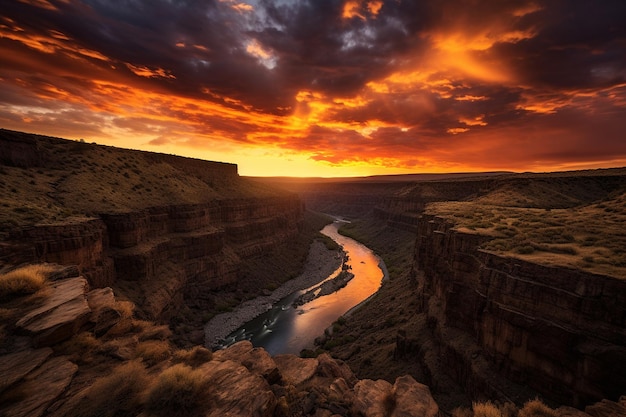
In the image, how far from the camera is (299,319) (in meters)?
38.2

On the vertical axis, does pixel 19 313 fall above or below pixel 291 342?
above

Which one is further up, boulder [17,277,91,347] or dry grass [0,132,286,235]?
dry grass [0,132,286,235]

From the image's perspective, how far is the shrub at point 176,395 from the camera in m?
7.63

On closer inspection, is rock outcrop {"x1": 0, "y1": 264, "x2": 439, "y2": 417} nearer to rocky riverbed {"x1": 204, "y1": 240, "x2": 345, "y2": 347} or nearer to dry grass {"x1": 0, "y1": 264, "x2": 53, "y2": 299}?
dry grass {"x1": 0, "y1": 264, "x2": 53, "y2": 299}

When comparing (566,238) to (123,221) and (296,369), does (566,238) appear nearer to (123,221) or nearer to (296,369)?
(296,369)

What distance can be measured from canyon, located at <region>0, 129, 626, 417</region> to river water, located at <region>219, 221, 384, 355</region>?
11.3 ft

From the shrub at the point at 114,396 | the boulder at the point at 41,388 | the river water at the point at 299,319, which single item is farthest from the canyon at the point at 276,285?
the river water at the point at 299,319

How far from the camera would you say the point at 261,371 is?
439 inches

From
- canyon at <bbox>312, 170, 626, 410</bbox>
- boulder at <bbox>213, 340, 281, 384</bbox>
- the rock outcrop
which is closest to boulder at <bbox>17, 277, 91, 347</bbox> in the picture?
the rock outcrop

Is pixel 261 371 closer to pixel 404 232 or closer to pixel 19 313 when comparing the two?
pixel 19 313

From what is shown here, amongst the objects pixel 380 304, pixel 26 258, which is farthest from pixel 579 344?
pixel 26 258

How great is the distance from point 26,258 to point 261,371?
19.1 meters

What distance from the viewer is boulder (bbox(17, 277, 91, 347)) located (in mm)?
8812

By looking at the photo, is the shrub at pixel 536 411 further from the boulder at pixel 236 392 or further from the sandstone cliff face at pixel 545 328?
the boulder at pixel 236 392
